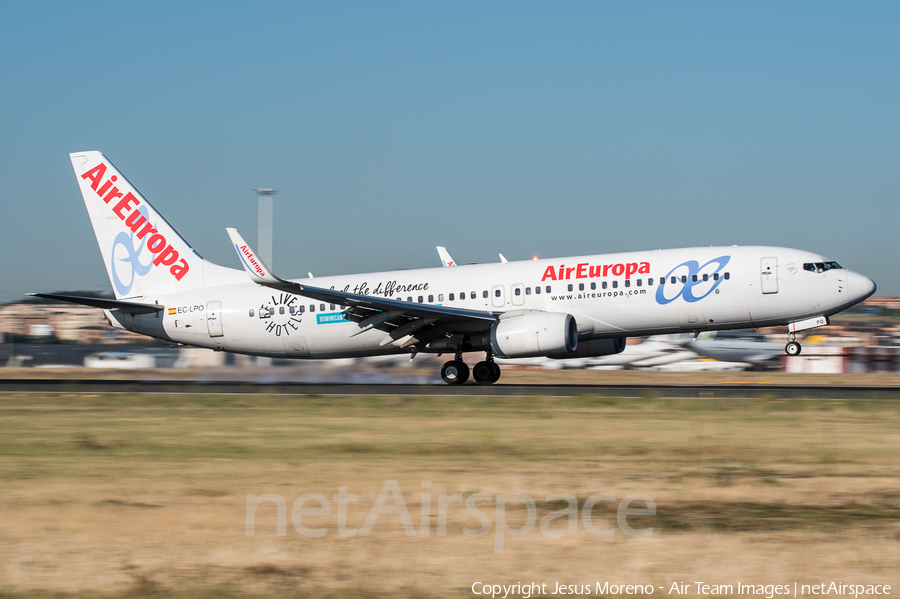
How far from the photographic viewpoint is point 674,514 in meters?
9.32

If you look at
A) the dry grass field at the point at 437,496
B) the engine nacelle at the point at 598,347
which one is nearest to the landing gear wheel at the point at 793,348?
the engine nacelle at the point at 598,347

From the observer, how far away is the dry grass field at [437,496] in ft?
23.8

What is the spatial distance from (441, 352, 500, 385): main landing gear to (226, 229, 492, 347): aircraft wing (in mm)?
1170

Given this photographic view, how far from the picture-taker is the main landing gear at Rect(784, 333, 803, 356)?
25289 mm

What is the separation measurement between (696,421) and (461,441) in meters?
5.33

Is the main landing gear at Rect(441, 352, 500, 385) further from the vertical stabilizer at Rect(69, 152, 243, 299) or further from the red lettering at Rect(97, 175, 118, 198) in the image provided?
the red lettering at Rect(97, 175, 118, 198)

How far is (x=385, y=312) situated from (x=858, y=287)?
13685 mm

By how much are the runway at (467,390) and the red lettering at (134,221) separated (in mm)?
5426

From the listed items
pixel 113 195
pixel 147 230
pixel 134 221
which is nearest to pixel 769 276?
pixel 147 230

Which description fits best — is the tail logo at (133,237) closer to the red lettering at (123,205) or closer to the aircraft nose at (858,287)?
the red lettering at (123,205)

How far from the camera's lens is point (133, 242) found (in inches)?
1204

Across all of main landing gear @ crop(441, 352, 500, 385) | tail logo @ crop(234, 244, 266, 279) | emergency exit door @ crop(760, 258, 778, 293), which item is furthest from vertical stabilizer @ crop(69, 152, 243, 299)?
emergency exit door @ crop(760, 258, 778, 293)

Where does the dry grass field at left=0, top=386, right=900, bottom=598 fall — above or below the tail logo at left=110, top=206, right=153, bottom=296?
below

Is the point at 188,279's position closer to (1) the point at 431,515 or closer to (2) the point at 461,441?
(2) the point at 461,441
